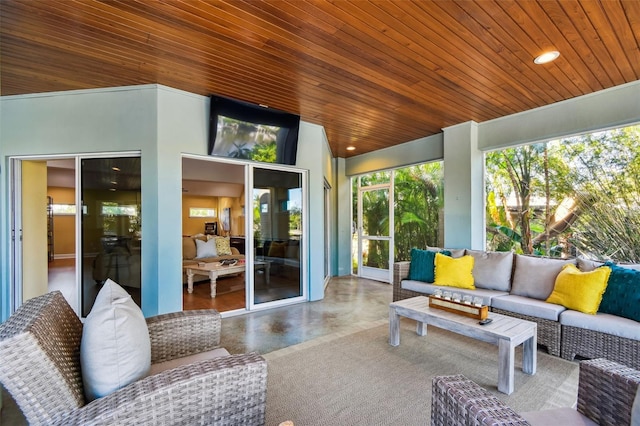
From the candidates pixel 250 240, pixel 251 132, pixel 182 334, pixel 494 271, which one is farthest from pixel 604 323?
pixel 251 132

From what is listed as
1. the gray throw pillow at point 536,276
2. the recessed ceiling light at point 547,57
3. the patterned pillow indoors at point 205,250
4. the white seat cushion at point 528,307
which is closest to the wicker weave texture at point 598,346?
the white seat cushion at point 528,307

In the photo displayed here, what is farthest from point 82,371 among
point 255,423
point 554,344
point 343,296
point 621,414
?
point 343,296

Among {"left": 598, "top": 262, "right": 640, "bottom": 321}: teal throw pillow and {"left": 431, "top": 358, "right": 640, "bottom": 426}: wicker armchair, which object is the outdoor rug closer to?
{"left": 598, "top": 262, "right": 640, "bottom": 321}: teal throw pillow

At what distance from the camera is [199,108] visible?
3.86 metres

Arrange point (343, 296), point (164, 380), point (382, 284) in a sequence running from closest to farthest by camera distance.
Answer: point (164, 380), point (343, 296), point (382, 284)

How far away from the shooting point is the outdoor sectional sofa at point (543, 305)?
8.58 feet

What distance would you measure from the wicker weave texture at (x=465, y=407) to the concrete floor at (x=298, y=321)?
6.73 ft

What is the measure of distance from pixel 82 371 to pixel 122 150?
3017mm

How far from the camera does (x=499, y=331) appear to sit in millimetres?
2434

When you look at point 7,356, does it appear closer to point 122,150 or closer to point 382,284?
point 122,150

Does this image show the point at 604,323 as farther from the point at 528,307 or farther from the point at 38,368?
the point at 38,368

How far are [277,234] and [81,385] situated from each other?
355 cm

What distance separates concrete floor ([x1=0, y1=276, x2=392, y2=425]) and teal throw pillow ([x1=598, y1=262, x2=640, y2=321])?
235 cm

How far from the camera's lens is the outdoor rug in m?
2.09
